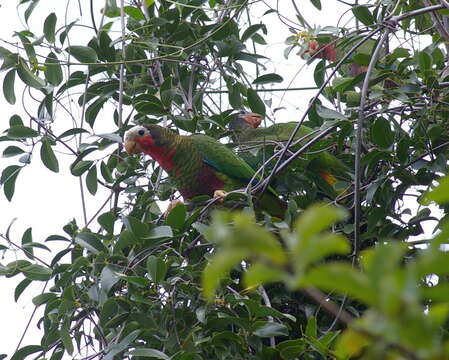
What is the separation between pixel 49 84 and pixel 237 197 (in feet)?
2.39

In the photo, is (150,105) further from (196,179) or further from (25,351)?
(25,351)

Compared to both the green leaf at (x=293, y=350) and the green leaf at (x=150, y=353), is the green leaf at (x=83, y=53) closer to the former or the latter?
the green leaf at (x=150, y=353)

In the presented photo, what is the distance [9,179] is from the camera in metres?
2.05

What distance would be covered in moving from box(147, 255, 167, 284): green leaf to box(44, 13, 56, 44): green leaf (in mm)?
834

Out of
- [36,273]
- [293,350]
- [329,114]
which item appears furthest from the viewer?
[36,273]

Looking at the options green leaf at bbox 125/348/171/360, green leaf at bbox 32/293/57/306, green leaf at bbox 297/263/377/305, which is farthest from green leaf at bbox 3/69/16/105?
green leaf at bbox 297/263/377/305

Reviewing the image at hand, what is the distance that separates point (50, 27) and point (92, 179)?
0.46 meters

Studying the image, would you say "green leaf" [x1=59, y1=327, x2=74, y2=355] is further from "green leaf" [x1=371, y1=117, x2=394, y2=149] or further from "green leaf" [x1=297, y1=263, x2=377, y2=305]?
"green leaf" [x1=297, y1=263, x2=377, y2=305]

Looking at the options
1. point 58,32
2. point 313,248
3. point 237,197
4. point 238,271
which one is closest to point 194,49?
point 58,32

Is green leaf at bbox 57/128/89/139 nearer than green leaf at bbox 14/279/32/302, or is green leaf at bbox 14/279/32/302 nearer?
green leaf at bbox 14/279/32/302

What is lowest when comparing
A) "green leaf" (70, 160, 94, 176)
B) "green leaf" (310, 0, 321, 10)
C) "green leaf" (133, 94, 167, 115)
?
"green leaf" (70, 160, 94, 176)

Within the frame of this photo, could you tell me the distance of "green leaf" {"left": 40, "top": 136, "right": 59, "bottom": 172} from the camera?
2.02 m

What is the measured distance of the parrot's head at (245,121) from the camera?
2.44 m

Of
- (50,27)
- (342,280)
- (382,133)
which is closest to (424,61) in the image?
(382,133)
